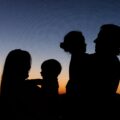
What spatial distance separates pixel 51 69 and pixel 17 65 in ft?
9.51

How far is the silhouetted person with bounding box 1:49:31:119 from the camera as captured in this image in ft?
16.9

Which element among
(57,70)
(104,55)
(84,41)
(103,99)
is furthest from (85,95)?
(57,70)

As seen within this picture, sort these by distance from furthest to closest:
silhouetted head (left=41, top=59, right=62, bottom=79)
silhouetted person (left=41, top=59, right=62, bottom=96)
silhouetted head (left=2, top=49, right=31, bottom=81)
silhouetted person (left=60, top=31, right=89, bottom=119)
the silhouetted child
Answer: silhouetted head (left=41, top=59, right=62, bottom=79), silhouetted person (left=41, top=59, right=62, bottom=96), the silhouetted child, silhouetted person (left=60, top=31, right=89, bottom=119), silhouetted head (left=2, top=49, right=31, bottom=81)

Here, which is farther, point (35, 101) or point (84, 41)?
point (84, 41)

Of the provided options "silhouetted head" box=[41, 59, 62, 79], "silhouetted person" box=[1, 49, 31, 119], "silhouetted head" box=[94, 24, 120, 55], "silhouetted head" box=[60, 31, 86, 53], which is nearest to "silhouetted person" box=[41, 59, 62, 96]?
"silhouetted head" box=[41, 59, 62, 79]

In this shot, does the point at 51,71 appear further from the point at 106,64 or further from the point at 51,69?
the point at 106,64

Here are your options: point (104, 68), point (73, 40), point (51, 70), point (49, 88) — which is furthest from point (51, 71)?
point (104, 68)

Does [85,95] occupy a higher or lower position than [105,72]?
lower

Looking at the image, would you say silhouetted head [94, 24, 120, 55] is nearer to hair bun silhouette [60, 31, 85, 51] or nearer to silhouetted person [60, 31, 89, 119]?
silhouetted person [60, 31, 89, 119]

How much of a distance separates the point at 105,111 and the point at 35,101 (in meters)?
1.10

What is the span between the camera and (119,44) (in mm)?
5844

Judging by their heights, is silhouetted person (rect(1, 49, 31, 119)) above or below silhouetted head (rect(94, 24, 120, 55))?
below

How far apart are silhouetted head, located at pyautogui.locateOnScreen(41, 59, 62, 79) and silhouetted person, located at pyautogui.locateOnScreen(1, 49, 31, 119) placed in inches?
107

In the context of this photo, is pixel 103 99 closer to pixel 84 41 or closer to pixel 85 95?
pixel 85 95
